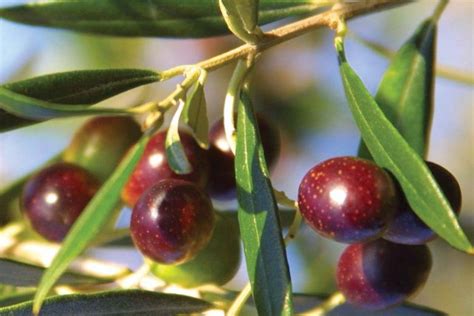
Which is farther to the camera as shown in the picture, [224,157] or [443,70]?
[443,70]

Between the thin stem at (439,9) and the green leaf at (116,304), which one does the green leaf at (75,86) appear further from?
the thin stem at (439,9)

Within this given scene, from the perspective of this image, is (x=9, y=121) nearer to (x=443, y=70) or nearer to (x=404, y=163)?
(x=404, y=163)

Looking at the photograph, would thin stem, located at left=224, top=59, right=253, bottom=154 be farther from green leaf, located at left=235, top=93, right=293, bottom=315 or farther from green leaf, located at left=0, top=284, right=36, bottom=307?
green leaf, located at left=0, top=284, right=36, bottom=307

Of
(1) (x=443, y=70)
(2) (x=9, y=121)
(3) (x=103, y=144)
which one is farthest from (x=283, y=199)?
(1) (x=443, y=70)

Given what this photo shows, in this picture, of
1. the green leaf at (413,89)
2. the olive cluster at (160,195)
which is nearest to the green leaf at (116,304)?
the olive cluster at (160,195)

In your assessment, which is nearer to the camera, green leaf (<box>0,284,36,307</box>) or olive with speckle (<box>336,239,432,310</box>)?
olive with speckle (<box>336,239,432,310</box>)

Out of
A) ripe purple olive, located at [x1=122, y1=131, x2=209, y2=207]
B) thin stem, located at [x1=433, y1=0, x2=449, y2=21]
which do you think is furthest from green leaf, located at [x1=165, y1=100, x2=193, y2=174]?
thin stem, located at [x1=433, y1=0, x2=449, y2=21]
